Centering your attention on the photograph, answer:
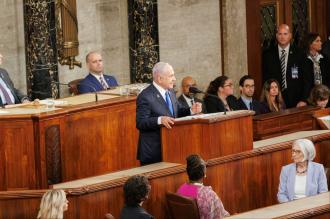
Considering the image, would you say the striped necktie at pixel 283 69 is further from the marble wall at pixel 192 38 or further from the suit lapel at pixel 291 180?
the suit lapel at pixel 291 180

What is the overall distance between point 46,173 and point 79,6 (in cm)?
380

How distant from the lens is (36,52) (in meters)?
14.8

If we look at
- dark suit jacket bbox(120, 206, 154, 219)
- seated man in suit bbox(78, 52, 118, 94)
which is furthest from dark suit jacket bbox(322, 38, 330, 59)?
dark suit jacket bbox(120, 206, 154, 219)

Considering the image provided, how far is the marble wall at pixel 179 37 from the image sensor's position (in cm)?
1559

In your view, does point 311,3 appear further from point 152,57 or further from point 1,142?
point 1,142

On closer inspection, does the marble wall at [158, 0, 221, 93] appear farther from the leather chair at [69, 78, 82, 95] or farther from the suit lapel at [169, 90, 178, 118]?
the suit lapel at [169, 90, 178, 118]

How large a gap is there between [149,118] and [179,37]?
176 inches

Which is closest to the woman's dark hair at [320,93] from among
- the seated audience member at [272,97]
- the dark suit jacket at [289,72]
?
the seated audience member at [272,97]

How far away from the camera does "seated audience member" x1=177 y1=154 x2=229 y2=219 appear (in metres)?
10.8

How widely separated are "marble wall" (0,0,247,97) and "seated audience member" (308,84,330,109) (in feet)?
7.70

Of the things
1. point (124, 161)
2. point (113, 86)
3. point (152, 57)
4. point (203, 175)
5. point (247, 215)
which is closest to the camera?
point (247, 215)

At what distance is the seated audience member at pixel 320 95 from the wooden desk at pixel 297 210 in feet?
11.8

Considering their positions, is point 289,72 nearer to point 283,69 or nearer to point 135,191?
point 283,69

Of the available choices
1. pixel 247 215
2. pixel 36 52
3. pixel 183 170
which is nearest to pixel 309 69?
pixel 36 52
